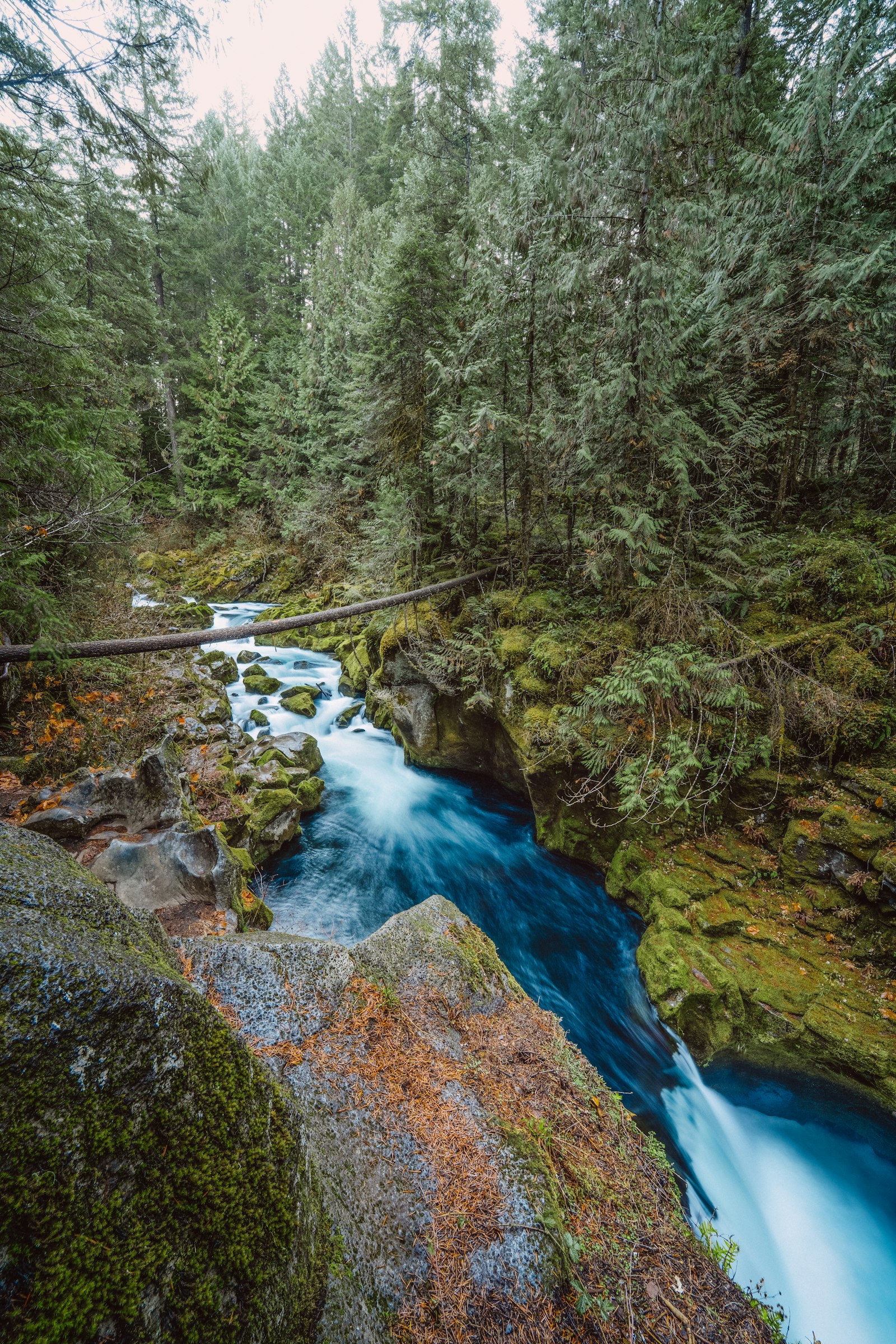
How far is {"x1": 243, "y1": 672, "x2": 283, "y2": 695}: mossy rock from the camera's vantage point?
40.5ft

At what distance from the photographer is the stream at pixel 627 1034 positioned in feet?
13.0

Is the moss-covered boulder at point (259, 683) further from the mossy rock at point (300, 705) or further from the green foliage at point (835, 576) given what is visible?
the green foliage at point (835, 576)

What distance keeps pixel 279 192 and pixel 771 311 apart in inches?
1061

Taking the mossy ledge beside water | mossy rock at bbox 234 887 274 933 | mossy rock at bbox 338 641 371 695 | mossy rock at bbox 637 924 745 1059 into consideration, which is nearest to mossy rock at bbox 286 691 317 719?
mossy rock at bbox 338 641 371 695

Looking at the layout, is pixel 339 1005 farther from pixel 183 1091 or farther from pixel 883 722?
pixel 883 722

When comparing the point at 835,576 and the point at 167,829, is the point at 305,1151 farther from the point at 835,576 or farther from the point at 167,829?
the point at 835,576

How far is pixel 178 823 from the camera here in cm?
530

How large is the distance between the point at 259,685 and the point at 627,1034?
10.6 meters

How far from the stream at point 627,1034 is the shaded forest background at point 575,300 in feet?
15.8

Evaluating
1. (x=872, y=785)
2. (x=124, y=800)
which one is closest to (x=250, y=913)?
(x=124, y=800)

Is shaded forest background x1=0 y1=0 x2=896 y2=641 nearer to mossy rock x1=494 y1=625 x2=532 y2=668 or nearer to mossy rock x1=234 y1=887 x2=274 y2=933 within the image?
mossy rock x1=494 y1=625 x2=532 y2=668

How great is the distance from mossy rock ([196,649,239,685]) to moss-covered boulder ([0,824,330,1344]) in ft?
38.2

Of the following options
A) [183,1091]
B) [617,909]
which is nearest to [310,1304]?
[183,1091]

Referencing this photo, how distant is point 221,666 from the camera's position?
1266 cm
